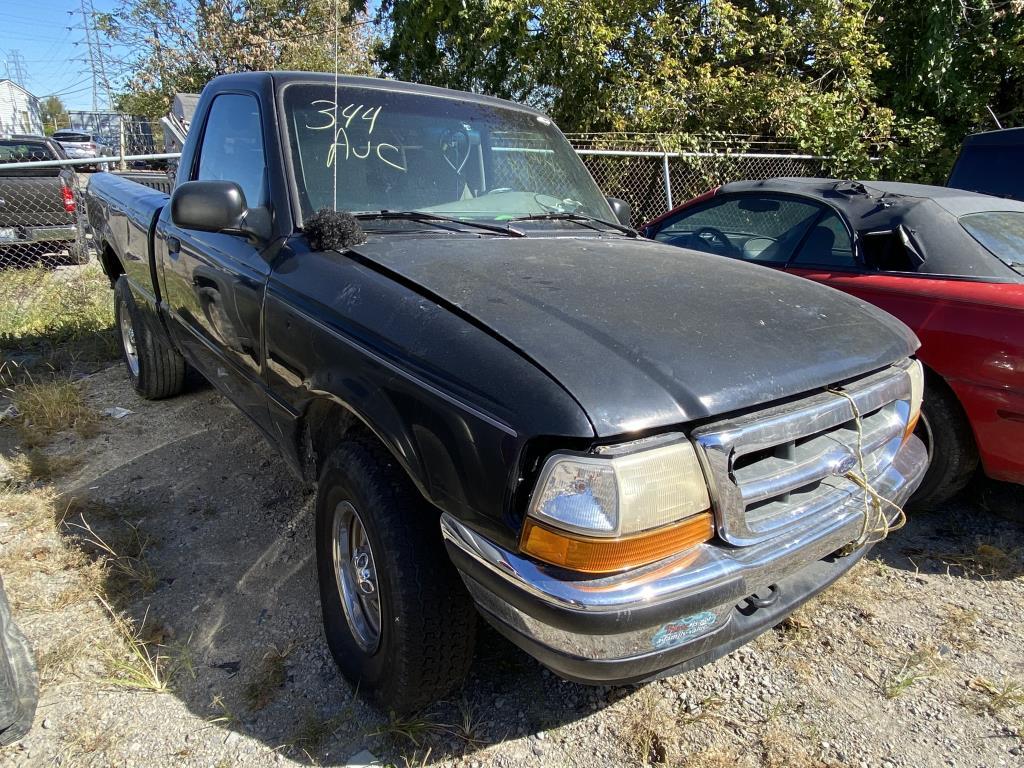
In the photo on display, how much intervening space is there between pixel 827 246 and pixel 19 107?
74.9m

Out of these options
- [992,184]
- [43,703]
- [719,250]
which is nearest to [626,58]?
[992,184]

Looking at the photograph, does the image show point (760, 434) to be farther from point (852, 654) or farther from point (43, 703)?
point (43, 703)

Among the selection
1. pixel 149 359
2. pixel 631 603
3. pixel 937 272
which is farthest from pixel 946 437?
pixel 149 359

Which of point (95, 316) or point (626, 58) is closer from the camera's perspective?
point (95, 316)

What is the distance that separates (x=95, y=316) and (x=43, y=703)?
548 cm

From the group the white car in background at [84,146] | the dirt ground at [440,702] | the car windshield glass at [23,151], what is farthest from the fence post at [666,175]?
the white car in background at [84,146]

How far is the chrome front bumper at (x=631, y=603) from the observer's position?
1.54 meters

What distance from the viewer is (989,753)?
2.11m

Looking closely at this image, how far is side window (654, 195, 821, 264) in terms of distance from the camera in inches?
161

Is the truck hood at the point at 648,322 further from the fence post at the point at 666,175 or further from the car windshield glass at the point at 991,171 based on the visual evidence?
the fence post at the point at 666,175

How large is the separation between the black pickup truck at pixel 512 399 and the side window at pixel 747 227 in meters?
1.62

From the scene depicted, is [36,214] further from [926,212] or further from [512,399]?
[926,212]

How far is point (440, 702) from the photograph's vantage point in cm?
224

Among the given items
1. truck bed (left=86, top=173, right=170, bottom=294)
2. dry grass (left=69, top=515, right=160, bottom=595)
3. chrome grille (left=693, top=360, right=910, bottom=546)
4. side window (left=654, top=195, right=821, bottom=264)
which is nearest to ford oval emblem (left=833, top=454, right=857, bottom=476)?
chrome grille (left=693, top=360, right=910, bottom=546)
